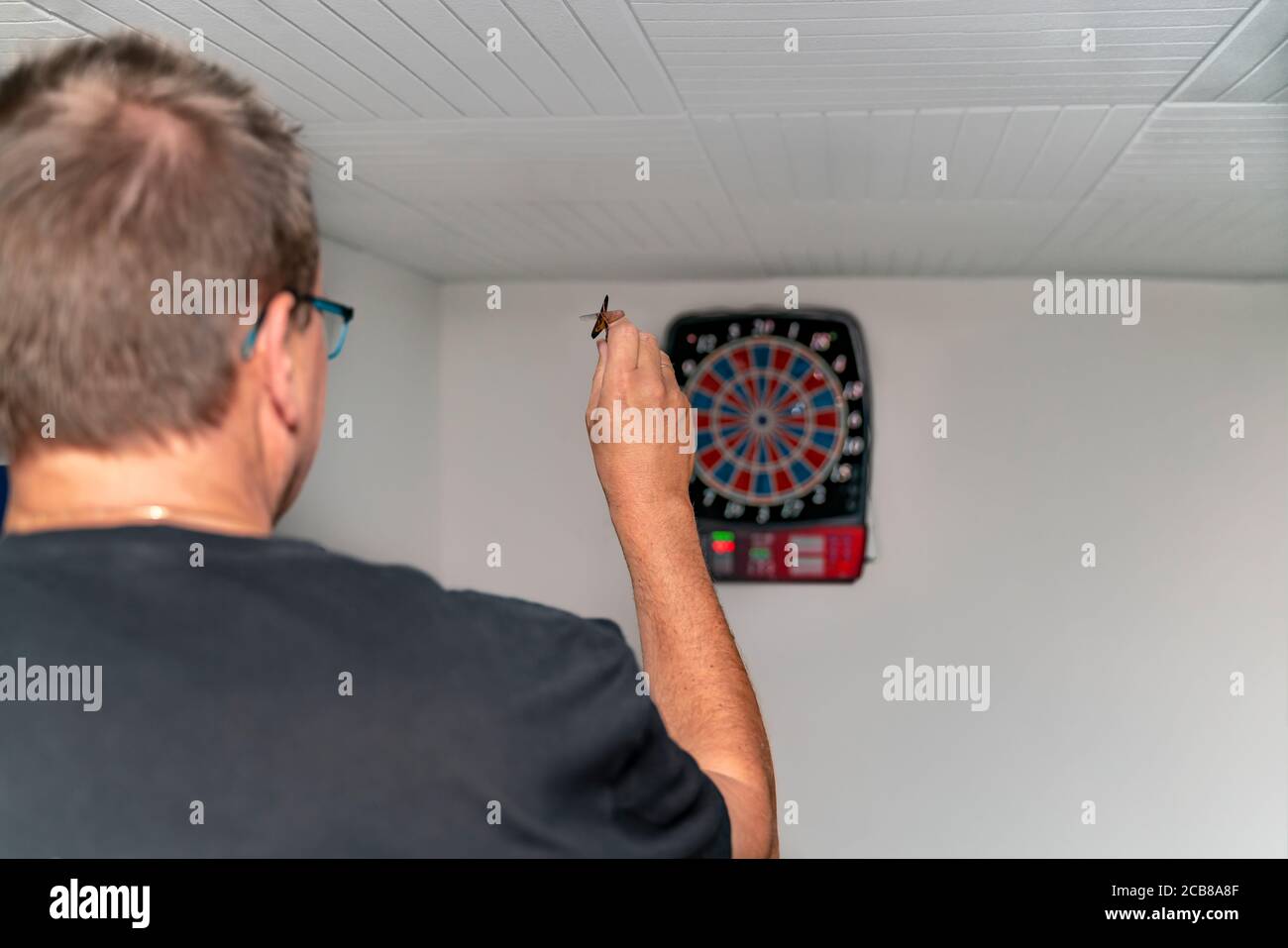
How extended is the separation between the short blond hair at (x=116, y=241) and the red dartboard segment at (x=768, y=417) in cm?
280

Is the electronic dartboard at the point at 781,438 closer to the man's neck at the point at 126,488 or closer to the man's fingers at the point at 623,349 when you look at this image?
the man's fingers at the point at 623,349

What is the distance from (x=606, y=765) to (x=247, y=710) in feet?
0.50

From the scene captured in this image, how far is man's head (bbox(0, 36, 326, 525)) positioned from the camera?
0.49 meters

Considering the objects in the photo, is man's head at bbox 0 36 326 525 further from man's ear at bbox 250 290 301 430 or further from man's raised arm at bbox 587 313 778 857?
man's raised arm at bbox 587 313 778 857

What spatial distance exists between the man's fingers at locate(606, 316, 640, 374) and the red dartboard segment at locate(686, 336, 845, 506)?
8.38ft

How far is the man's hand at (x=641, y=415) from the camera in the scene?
27.8 inches

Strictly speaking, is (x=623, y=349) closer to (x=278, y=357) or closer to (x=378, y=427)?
(x=278, y=357)

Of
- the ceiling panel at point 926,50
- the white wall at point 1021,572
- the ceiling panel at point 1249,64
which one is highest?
the ceiling panel at point 926,50

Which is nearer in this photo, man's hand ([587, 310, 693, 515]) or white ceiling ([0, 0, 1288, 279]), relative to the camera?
man's hand ([587, 310, 693, 515])

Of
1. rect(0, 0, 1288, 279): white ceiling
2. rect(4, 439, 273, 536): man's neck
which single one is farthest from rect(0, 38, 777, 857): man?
rect(0, 0, 1288, 279): white ceiling

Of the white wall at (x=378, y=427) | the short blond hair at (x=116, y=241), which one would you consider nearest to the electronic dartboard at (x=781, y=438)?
the white wall at (x=378, y=427)

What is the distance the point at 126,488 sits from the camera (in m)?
0.50
